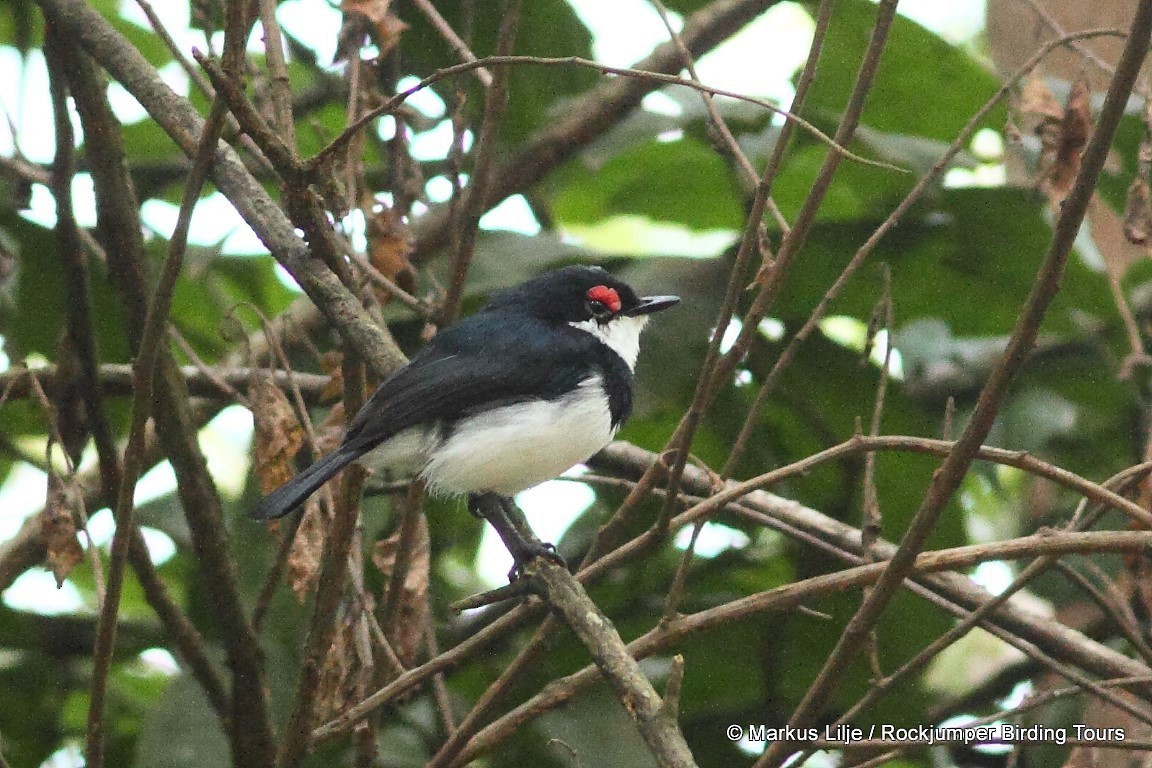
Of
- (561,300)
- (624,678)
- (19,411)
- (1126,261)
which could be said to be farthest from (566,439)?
(1126,261)

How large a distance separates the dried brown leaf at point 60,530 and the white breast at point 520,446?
0.92 m

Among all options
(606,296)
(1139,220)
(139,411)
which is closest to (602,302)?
(606,296)

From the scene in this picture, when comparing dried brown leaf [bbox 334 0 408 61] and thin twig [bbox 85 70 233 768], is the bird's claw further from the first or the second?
dried brown leaf [bbox 334 0 408 61]

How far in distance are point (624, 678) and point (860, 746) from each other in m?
0.43

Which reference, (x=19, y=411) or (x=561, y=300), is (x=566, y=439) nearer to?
(x=561, y=300)

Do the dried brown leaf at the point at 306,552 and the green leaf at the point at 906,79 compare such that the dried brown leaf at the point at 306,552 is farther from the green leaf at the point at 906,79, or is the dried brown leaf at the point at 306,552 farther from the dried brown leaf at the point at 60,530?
the green leaf at the point at 906,79

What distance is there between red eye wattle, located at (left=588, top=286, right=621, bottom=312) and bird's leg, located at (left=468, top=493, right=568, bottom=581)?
669mm

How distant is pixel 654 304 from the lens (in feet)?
12.4

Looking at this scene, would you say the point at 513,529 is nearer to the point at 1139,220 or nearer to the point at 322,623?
the point at 322,623

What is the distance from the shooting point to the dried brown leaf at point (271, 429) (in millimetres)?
2969

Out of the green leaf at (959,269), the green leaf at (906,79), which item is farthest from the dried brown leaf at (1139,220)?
the green leaf at (906,79)

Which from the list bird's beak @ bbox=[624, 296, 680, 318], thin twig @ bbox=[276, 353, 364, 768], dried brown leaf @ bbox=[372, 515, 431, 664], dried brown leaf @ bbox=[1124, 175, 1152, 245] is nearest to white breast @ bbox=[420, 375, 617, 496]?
bird's beak @ bbox=[624, 296, 680, 318]

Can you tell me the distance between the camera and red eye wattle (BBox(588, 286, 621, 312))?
3931 millimetres

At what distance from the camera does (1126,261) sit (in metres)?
4.68
